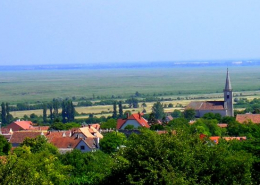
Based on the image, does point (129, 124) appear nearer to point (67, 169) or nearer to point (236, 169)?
point (67, 169)

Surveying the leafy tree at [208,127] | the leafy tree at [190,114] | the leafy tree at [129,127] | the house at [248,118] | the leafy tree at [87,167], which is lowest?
the leafy tree at [190,114]

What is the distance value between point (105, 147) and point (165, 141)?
70.4 feet

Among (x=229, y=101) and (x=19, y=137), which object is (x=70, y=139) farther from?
(x=229, y=101)

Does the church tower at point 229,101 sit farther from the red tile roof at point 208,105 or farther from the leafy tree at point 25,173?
the leafy tree at point 25,173

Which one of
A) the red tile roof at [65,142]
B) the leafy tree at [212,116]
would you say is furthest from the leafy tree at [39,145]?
the leafy tree at [212,116]

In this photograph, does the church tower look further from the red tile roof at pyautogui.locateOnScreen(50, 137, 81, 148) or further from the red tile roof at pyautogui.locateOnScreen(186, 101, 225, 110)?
the red tile roof at pyautogui.locateOnScreen(50, 137, 81, 148)

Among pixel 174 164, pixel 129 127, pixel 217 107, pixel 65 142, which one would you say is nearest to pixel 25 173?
pixel 174 164

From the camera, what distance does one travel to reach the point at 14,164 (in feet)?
72.9

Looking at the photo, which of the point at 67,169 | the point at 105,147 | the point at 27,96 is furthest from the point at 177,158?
the point at 27,96

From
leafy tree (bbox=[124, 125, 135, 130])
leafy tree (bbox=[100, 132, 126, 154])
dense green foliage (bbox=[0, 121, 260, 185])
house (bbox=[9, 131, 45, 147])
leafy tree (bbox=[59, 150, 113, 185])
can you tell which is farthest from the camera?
leafy tree (bbox=[124, 125, 135, 130])

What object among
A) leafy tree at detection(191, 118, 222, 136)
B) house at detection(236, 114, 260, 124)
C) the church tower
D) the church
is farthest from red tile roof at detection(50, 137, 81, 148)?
the church tower

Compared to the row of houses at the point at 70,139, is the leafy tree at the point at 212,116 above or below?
below

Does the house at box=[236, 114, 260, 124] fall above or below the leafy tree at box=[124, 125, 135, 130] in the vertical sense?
below

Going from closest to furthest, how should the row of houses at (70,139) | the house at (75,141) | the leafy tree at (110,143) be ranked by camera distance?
1. the leafy tree at (110,143)
2. the house at (75,141)
3. the row of houses at (70,139)
